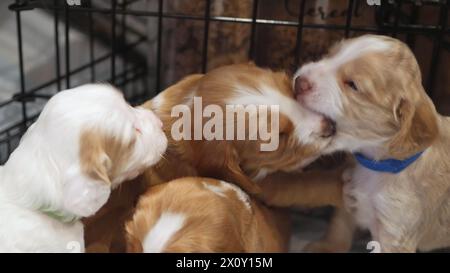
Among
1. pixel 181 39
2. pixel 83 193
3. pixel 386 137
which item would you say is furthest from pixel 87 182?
pixel 181 39

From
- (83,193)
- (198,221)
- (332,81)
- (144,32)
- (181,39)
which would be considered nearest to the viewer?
(83,193)

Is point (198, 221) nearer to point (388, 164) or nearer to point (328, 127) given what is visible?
point (328, 127)

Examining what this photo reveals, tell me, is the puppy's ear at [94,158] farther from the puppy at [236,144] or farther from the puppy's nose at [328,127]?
the puppy's nose at [328,127]

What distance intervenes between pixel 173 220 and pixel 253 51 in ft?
2.67

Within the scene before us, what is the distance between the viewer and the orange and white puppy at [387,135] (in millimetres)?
1308

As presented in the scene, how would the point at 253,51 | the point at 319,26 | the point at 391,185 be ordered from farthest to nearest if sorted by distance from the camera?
the point at 253,51 < the point at 319,26 < the point at 391,185

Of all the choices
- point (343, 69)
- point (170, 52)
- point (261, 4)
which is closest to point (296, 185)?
point (343, 69)

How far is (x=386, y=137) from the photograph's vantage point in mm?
1362

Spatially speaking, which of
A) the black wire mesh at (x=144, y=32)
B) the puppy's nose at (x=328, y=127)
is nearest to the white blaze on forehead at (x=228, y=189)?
the puppy's nose at (x=328, y=127)

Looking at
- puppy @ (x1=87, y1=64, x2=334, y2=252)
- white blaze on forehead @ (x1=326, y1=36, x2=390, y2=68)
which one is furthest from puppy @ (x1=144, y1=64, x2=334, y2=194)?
white blaze on forehead @ (x1=326, y1=36, x2=390, y2=68)

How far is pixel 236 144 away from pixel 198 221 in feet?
0.76

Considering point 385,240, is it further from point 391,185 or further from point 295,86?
point 295,86

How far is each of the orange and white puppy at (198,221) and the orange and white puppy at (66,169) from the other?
101 millimetres

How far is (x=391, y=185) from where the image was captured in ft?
4.72
